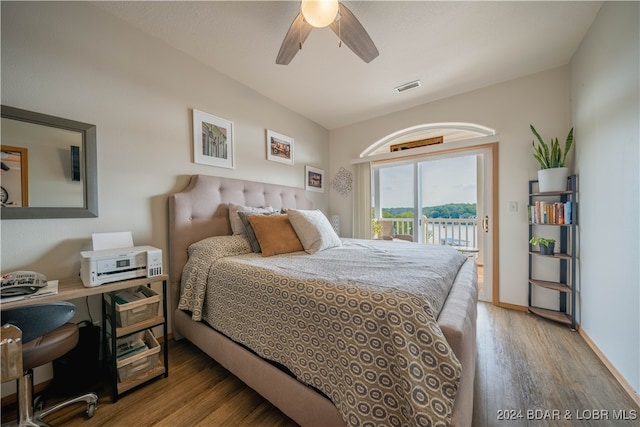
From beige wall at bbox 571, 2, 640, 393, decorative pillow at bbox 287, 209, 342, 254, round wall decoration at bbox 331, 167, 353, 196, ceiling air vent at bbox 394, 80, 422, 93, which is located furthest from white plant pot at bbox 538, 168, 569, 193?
round wall decoration at bbox 331, 167, 353, 196

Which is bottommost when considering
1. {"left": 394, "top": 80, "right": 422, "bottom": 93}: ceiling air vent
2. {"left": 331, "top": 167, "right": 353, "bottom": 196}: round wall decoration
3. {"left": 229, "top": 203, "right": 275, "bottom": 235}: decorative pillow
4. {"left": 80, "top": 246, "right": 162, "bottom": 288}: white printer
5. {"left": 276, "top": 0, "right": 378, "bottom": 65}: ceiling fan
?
{"left": 80, "top": 246, "right": 162, "bottom": 288}: white printer

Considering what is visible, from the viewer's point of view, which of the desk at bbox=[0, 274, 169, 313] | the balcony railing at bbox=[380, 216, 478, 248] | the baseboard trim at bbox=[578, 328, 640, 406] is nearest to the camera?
the desk at bbox=[0, 274, 169, 313]

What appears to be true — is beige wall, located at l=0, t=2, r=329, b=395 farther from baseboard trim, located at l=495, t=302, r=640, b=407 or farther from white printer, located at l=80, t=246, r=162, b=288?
baseboard trim, located at l=495, t=302, r=640, b=407

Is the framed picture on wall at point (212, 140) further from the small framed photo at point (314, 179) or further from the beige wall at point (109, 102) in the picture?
the small framed photo at point (314, 179)

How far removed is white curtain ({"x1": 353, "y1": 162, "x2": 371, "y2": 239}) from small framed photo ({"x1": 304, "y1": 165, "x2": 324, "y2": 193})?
0.60 meters

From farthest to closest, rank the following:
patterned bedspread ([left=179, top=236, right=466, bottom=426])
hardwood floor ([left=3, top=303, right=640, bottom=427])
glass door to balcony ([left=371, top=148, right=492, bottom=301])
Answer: glass door to balcony ([left=371, top=148, right=492, bottom=301]), hardwood floor ([left=3, top=303, right=640, bottom=427]), patterned bedspread ([left=179, top=236, right=466, bottom=426])

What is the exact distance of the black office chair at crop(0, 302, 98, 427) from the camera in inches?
35.8

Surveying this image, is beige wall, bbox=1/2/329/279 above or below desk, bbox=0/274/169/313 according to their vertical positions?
above

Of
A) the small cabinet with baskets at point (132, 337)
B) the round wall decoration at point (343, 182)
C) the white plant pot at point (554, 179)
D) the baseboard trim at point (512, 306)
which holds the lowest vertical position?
the baseboard trim at point (512, 306)

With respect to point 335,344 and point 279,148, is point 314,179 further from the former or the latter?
point 335,344

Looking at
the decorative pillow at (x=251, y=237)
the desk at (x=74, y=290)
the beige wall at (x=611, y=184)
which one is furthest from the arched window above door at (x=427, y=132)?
the desk at (x=74, y=290)

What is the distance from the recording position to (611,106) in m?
1.59

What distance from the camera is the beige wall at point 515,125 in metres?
2.37

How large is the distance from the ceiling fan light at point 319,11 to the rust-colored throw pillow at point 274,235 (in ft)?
4.83
